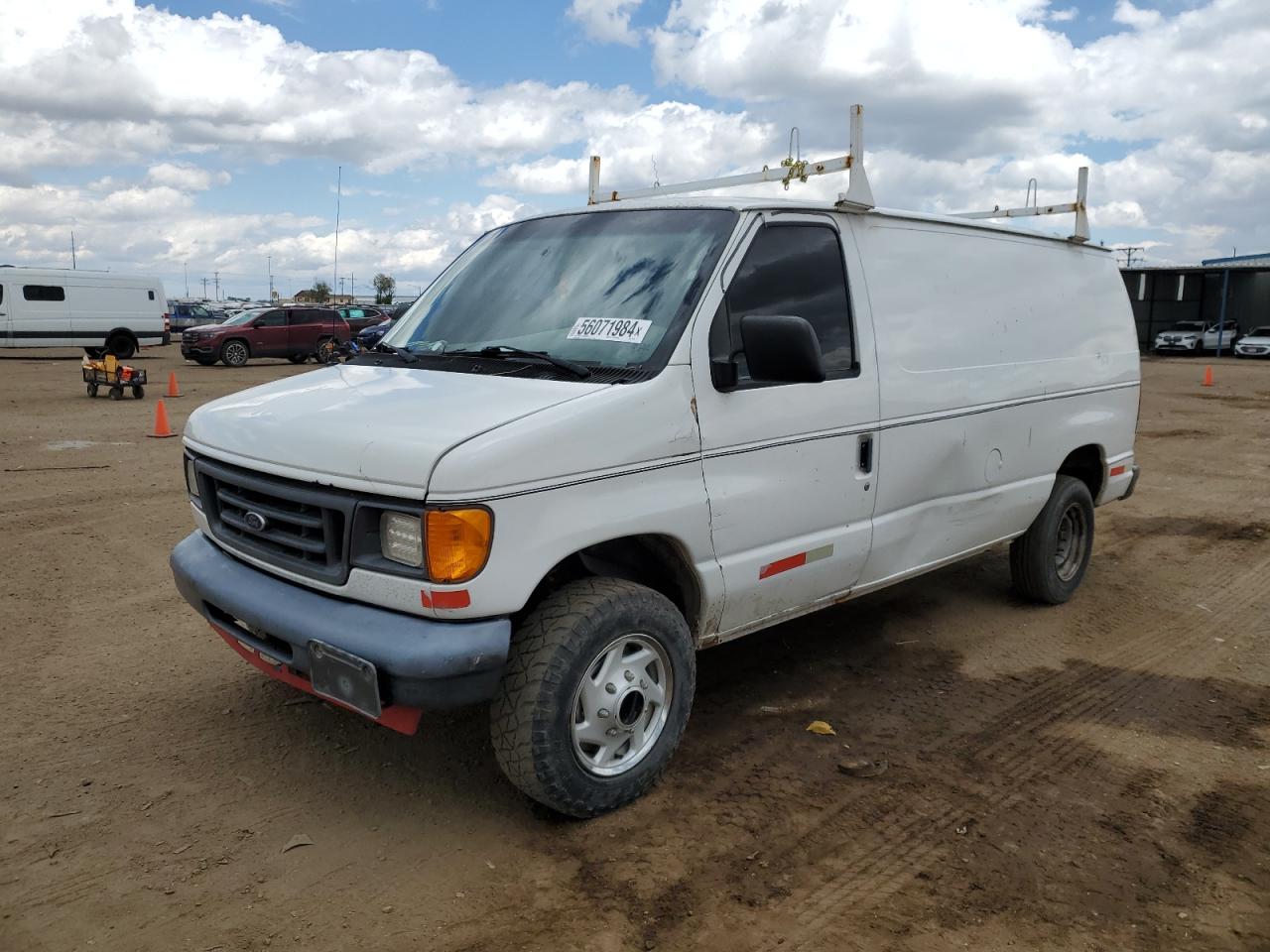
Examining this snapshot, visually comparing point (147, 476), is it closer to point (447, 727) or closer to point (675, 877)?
point (447, 727)

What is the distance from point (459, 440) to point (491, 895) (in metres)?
1.43

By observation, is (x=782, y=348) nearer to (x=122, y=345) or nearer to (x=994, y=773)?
(x=994, y=773)

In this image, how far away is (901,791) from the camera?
3.85 meters

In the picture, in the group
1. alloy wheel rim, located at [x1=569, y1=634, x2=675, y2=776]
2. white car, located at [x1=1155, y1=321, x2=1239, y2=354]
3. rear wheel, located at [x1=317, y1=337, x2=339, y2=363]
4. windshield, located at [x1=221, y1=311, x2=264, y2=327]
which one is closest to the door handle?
alloy wheel rim, located at [x1=569, y1=634, x2=675, y2=776]

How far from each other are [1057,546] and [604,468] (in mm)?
3873

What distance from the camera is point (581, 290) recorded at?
13.3 feet

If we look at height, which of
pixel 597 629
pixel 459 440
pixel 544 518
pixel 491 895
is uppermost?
pixel 459 440

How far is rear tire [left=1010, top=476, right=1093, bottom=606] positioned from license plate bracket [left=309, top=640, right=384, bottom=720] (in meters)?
4.22

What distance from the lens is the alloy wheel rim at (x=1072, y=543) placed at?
621cm

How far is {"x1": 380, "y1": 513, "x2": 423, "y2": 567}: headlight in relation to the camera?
3082 millimetres

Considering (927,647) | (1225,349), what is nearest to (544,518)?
(927,647)

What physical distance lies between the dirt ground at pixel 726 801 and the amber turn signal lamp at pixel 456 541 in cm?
103

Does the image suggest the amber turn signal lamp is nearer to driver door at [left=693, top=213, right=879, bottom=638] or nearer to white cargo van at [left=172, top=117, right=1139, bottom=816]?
white cargo van at [left=172, top=117, right=1139, bottom=816]

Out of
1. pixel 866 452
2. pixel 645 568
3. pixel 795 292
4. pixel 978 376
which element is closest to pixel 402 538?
pixel 645 568
